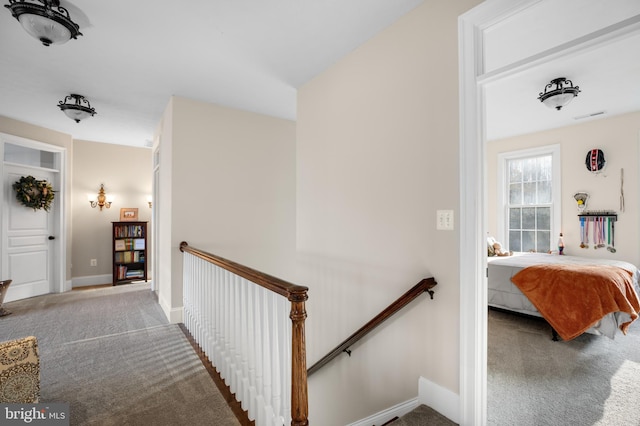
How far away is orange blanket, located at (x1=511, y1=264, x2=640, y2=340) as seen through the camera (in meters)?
2.82

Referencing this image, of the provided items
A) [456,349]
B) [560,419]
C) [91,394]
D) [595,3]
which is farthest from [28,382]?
[595,3]

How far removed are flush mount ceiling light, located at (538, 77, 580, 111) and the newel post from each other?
3533mm

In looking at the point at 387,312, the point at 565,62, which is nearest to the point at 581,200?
the point at 565,62

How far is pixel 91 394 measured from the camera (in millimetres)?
2129

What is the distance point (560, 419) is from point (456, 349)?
35.1 inches

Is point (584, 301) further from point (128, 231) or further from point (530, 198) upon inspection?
point (128, 231)

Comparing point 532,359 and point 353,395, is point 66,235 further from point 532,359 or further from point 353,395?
point 532,359

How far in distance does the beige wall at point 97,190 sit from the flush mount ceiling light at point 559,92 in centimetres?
655

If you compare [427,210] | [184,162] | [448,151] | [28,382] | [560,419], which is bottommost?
[560,419]

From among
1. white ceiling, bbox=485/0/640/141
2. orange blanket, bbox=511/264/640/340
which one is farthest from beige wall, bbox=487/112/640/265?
orange blanket, bbox=511/264/640/340

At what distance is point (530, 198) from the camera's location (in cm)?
549

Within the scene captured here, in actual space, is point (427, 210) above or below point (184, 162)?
below

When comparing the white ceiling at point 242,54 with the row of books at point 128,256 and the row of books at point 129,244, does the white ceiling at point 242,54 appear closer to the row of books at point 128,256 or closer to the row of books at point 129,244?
the row of books at point 129,244

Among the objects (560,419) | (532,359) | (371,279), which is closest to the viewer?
(560,419)
